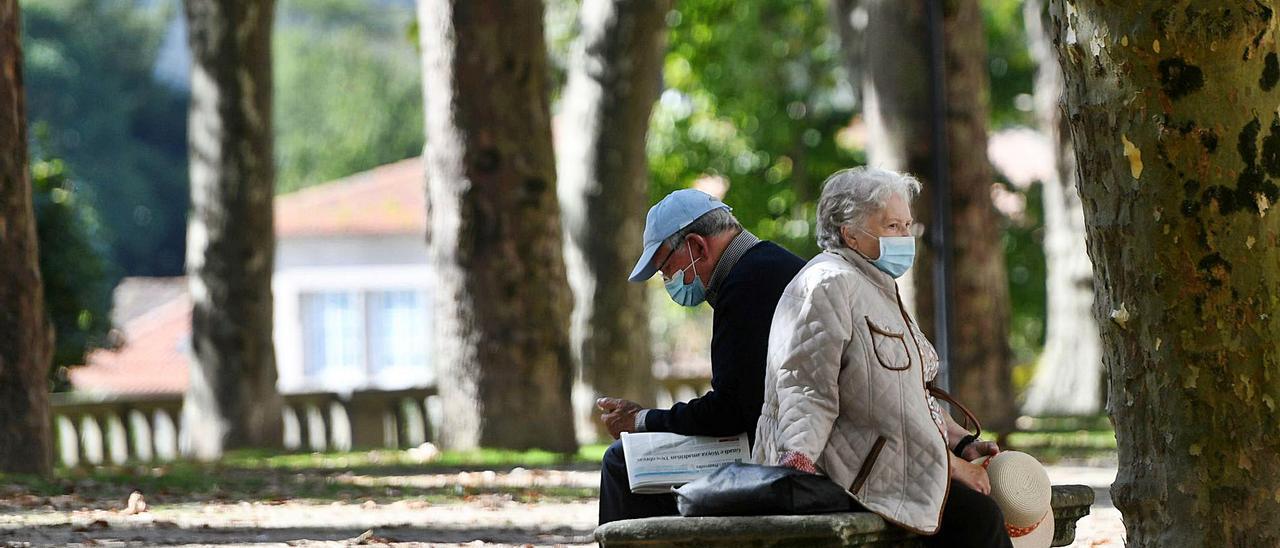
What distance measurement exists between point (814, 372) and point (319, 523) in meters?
4.08

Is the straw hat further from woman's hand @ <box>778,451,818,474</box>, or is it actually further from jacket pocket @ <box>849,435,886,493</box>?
woman's hand @ <box>778,451,818,474</box>

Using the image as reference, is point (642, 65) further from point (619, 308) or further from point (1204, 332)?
point (1204, 332)

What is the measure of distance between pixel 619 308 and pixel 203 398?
12.9ft

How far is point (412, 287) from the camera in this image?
5300 cm

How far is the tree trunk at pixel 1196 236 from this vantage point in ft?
19.9

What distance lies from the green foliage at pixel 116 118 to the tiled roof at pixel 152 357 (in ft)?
24.1

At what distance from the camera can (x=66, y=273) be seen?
22844mm

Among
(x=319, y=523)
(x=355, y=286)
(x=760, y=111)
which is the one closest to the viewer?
(x=319, y=523)

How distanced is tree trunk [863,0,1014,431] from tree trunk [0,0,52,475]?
7.91 meters

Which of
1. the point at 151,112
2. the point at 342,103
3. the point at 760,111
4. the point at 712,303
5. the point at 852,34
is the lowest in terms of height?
the point at 712,303

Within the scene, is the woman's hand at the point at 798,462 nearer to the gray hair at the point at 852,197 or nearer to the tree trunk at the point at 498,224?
the gray hair at the point at 852,197

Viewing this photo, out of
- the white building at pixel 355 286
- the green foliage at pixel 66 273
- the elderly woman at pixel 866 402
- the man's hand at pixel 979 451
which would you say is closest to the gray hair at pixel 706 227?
the elderly woman at pixel 866 402

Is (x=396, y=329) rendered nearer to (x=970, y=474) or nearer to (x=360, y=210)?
(x=360, y=210)

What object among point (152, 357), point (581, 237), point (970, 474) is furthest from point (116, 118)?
point (970, 474)
